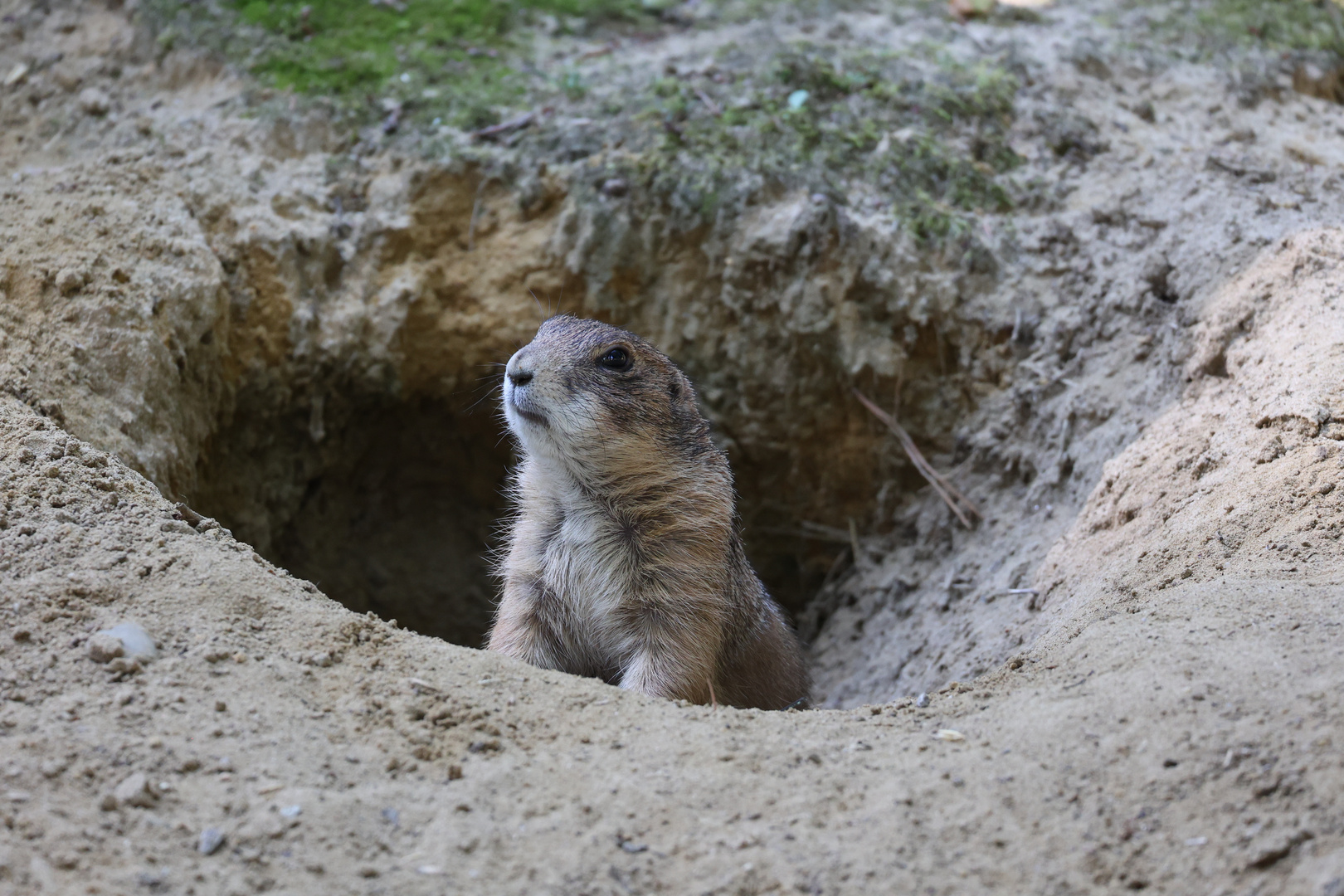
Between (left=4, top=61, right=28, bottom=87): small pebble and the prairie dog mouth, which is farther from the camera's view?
(left=4, top=61, right=28, bottom=87): small pebble

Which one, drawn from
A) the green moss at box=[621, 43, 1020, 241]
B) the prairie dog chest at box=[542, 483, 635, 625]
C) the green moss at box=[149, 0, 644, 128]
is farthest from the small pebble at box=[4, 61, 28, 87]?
the prairie dog chest at box=[542, 483, 635, 625]

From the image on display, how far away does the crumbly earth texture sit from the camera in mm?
2918

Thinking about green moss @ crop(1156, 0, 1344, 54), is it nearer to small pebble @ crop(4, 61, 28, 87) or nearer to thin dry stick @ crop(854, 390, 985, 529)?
thin dry stick @ crop(854, 390, 985, 529)

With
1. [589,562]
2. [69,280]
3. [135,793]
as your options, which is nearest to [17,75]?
[69,280]

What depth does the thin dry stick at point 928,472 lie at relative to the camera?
7.09 m

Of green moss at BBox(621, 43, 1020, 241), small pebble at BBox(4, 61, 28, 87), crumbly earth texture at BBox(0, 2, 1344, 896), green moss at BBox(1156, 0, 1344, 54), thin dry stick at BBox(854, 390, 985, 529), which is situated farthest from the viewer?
green moss at BBox(1156, 0, 1344, 54)

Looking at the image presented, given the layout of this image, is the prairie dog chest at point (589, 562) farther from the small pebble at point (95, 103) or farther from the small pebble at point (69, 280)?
the small pebble at point (95, 103)

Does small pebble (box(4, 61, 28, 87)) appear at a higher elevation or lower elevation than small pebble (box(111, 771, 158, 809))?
higher

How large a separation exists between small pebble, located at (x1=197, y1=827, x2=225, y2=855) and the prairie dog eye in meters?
3.22

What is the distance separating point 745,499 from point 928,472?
187 cm

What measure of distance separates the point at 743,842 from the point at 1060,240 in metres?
5.46

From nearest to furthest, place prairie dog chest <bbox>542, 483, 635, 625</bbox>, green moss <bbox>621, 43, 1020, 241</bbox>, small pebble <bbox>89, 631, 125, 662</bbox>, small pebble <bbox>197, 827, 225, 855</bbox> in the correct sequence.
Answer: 1. small pebble <bbox>197, 827, 225, 855</bbox>
2. small pebble <bbox>89, 631, 125, 662</bbox>
3. prairie dog chest <bbox>542, 483, 635, 625</bbox>
4. green moss <bbox>621, 43, 1020, 241</bbox>

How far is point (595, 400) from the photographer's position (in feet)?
18.0

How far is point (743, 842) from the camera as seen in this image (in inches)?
117
